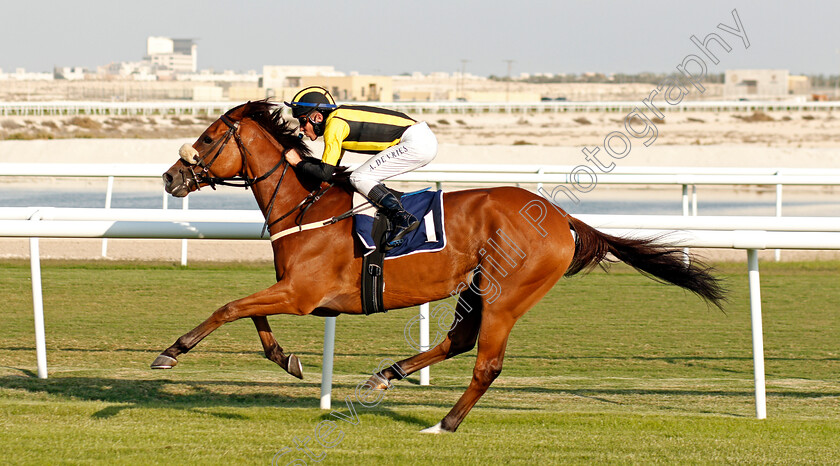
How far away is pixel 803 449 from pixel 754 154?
29.8 metres

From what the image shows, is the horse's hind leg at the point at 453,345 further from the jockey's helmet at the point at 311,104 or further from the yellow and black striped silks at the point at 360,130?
the jockey's helmet at the point at 311,104

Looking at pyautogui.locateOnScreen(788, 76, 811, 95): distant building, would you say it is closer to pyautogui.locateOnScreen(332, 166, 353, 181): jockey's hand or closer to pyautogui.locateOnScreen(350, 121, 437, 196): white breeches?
pyautogui.locateOnScreen(350, 121, 437, 196): white breeches

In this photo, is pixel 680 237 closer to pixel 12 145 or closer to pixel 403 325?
pixel 403 325

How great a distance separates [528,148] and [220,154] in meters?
28.0

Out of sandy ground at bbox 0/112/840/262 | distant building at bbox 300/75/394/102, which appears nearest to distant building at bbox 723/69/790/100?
distant building at bbox 300/75/394/102

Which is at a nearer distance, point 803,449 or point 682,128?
point 803,449

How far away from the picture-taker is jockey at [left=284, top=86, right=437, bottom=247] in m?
4.12

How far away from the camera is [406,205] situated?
4.17m

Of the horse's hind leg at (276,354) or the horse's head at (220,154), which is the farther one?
the horse's head at (220,154)

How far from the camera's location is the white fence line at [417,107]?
45500 mm

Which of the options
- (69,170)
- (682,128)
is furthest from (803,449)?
(682,128)

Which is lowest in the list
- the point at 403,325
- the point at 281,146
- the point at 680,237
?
the point at 403,325

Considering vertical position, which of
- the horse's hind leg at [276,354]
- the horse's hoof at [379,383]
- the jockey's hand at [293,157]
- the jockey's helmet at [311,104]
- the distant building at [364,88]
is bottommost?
the horse's hoof at [379,383]

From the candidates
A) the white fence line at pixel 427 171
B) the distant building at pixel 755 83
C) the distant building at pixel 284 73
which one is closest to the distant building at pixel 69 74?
the distant building at pixel 284 73
